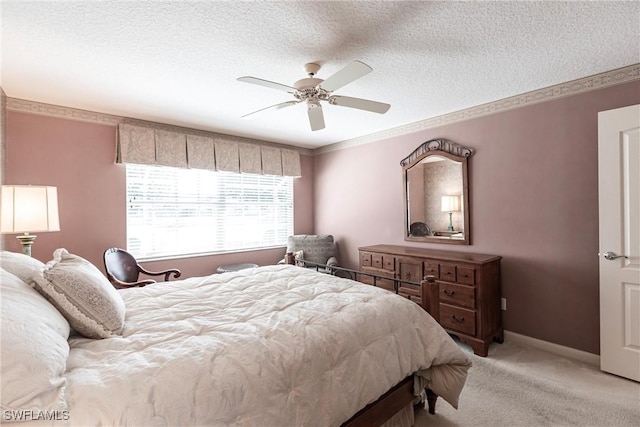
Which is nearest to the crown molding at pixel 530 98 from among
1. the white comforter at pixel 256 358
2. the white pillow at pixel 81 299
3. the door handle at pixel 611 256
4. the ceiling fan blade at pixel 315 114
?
the door handle at pixel 611 256

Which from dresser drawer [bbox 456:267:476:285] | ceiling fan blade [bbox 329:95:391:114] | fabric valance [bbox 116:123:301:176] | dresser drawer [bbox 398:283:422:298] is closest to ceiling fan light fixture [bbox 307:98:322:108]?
ceiling fan blade [bbox 329:95:391:114]

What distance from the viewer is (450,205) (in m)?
3.57

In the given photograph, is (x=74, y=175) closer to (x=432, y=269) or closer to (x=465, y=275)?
(x=432, y=269)

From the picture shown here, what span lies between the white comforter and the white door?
4.96ft

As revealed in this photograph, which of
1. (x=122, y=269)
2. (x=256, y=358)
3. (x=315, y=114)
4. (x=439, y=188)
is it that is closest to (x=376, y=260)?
(x=439, y=188)

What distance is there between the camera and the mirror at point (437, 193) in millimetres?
3459

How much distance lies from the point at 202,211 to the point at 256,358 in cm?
333

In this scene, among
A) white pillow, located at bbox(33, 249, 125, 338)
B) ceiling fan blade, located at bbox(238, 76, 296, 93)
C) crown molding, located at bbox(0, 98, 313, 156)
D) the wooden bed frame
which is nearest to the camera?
white pillow, located at bbox(33, 249, 125, 338)

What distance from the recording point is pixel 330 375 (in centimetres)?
140

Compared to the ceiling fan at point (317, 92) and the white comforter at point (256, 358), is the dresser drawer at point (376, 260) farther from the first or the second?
the ceiling fan at point (317, 92)

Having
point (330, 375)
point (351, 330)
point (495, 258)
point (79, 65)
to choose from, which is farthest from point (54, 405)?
point (495, 258)

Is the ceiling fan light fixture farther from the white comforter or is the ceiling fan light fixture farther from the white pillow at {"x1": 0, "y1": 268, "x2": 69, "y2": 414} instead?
the white pillow at {"x1": 0, "y1": 268, "x2": 69, "y2": 414}

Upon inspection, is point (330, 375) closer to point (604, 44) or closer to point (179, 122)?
point (604, 44)

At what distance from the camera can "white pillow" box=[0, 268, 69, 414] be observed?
0.85m
